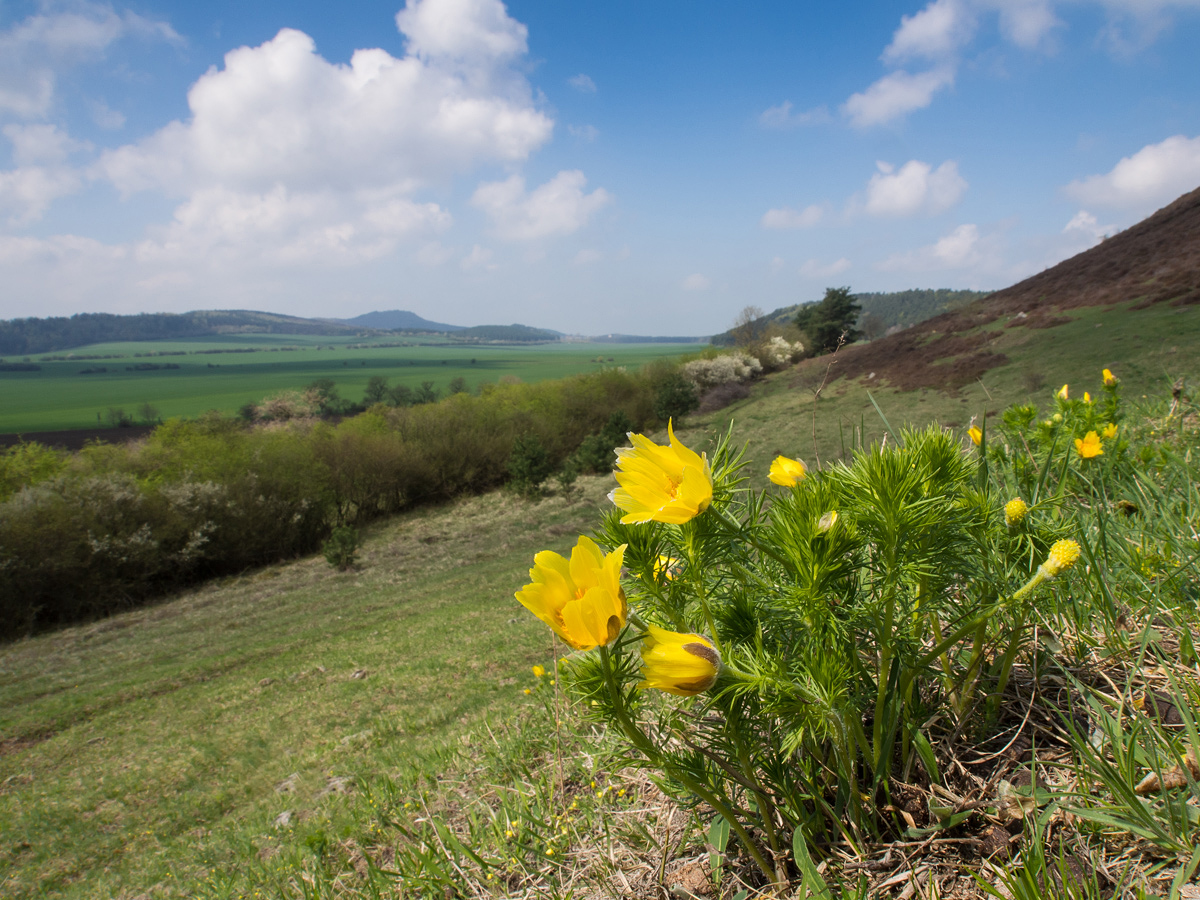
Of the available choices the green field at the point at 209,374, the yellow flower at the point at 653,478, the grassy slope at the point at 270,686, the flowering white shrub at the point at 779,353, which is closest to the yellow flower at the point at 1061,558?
the grassy slope at the point at 270,686

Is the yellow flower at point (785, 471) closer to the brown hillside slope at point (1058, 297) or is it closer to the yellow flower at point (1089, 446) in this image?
the yellow flower at point (1089, 446)

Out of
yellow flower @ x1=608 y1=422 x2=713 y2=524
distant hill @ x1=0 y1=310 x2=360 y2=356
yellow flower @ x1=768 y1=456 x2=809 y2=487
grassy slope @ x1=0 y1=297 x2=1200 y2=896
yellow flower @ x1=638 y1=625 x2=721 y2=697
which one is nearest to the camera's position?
yellow flower @ x1=638 y1=625 x2=721 y2=697

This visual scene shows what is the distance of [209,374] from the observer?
97438 mm

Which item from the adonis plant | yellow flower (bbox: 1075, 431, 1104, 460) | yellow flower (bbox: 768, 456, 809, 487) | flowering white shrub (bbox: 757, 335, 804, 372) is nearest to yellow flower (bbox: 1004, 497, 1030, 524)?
the adonis plant

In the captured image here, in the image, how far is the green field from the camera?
61906 millimetres

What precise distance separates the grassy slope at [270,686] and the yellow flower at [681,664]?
14.5 inches

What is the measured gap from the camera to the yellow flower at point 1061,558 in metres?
0.77

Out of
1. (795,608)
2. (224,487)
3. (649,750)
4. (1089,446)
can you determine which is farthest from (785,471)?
(224,487)

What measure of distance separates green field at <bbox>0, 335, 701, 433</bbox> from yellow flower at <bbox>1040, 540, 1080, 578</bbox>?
4521 cm

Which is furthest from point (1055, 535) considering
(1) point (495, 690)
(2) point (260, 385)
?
(2) point (260, 385)

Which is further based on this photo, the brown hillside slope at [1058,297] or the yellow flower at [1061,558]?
the brown hillside slope at [1058,297]

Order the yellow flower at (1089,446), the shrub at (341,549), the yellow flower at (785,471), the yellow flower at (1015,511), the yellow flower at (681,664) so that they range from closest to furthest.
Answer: the yellow flower at (681,664)
the yellow flower at (1015,511)
the yellow flower at (785,471)
the yellow flower at (1089,446)
the shrub at (341,549)

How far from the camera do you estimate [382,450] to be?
28.4m

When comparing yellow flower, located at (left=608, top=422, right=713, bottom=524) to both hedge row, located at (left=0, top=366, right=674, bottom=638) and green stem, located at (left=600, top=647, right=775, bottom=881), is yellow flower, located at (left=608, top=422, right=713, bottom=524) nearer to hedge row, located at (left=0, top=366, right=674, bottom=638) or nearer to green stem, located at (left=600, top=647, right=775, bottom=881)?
green stem, located at (left=600, top=647, right=775, bottom=881)
